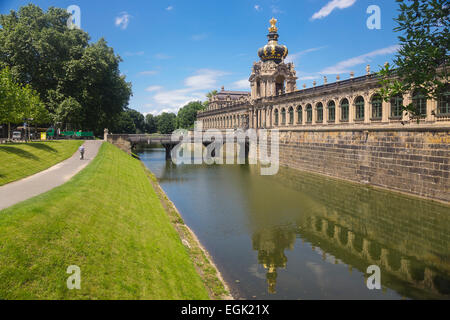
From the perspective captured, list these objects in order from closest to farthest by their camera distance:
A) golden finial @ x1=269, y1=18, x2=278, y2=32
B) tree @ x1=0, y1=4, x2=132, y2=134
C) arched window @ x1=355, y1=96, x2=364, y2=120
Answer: arched window @ x1=355, y1=96, x2=364, y2=120, tree @ x1=0, y1=4, x2=132, y2=134, golden finial @ x1=269, y1=18, x2=278, y2=32

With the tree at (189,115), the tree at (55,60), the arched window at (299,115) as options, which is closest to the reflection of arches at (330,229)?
the arched window at (299,115)

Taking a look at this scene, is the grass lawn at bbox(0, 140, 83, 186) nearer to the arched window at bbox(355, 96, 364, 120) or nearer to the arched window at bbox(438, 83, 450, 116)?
the arched window at bbox(438, 83, 450, 116)

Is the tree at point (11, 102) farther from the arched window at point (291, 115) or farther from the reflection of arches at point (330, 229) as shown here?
the arched window at point (291, 115)

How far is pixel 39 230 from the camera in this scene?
1017 centimetres

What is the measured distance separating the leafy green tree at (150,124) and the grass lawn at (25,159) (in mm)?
120826

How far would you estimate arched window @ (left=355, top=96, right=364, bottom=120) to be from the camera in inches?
1470

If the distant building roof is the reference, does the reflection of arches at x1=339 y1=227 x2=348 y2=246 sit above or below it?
below

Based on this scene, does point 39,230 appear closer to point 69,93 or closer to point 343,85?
point 343,85

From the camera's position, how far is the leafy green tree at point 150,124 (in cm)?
15375

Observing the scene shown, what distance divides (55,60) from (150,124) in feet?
346

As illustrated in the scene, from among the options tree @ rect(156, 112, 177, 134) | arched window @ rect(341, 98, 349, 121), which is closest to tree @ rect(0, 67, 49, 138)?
arched window @ rect(341, 98, 349, 121)

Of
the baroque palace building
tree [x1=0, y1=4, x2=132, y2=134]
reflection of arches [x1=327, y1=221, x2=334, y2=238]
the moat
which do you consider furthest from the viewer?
tree [x1=0, y1=4, x2=132, y2=134]

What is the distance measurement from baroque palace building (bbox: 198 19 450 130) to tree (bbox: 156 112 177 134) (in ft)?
186

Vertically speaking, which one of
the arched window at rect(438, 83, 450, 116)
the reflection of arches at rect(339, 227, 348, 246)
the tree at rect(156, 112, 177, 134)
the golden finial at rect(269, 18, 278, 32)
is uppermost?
the golden finial at rect(269, 18, 278, 32)
